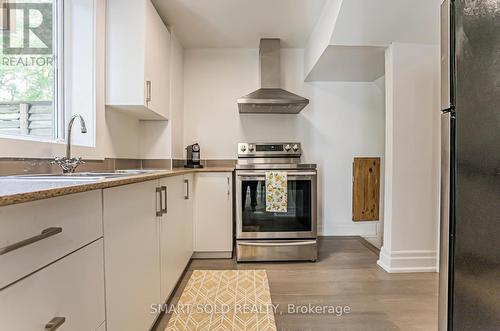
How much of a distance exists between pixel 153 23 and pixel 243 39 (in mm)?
1090

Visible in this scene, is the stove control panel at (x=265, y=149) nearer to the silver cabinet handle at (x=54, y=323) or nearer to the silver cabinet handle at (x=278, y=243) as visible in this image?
the silver cabinet handle at (x=278, y=243)

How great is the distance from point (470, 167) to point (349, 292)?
1.45m

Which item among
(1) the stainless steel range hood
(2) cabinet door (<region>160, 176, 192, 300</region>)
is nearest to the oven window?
(2) cabinet door (<region>160, 176, 192, 300</region>)

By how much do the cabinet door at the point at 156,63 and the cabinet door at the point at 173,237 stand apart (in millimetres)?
724

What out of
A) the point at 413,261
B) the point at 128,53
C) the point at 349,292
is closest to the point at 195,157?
the point at 128,53

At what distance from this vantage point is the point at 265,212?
2592 millimetres

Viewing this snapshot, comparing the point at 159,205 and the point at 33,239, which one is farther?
the point at 159,205

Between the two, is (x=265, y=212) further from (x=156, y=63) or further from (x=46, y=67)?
(x=46, y=67)

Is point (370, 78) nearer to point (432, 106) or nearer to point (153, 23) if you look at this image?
point (432, 106)

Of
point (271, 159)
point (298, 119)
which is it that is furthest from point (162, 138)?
point (298, 119)

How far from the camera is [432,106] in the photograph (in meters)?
2.34

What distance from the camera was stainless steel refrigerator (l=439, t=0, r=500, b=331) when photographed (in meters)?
0.74

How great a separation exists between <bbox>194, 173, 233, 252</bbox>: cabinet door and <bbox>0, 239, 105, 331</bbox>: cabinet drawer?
1.66 metres

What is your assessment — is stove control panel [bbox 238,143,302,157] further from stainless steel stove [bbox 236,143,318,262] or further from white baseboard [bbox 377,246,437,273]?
white baseboard [bbox 377,246,437,273]
